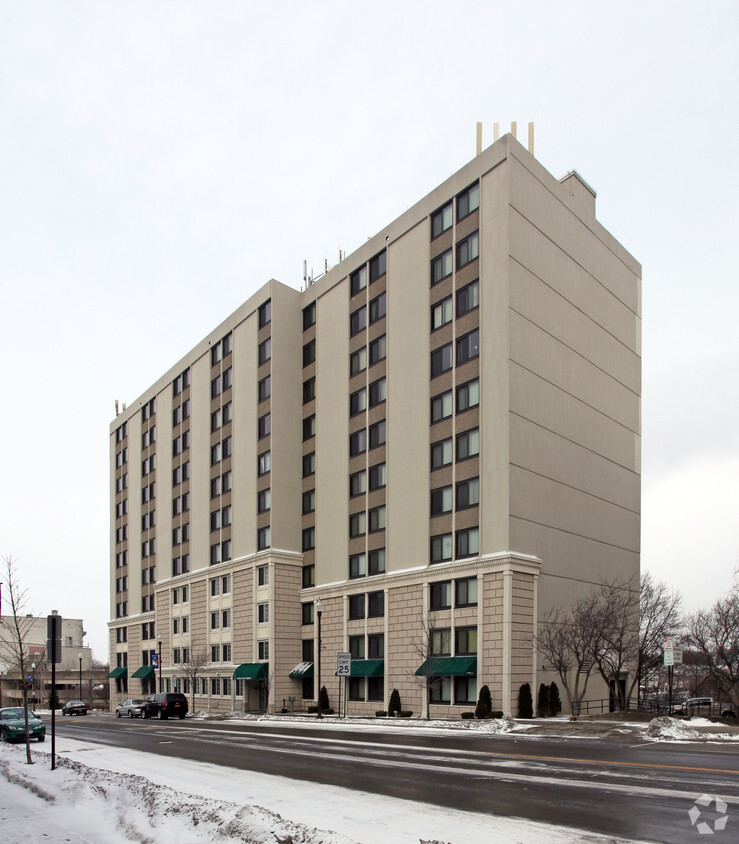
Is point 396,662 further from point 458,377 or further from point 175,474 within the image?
point 175,474

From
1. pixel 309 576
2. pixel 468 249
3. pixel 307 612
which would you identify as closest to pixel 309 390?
pixel 309 576

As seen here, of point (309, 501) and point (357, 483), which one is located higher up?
point (357, 483)

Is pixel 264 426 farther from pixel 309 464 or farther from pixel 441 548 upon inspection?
pixel 441 548

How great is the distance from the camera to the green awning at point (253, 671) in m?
55.5

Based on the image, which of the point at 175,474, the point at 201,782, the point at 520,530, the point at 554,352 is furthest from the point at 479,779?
the point at 175,474

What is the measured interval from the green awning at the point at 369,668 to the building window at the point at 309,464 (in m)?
14.3

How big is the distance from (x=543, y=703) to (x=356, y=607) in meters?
14.7

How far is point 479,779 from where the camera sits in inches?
628

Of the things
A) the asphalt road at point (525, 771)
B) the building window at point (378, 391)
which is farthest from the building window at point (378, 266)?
Answer: the asphalt road at point (525, 771)

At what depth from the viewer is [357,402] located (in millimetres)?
53094

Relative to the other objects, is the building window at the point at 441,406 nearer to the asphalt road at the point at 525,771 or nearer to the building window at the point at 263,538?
the building window at the point at 263,538

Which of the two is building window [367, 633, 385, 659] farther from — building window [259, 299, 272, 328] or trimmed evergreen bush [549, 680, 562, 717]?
building window [259, 299, 272, 328]

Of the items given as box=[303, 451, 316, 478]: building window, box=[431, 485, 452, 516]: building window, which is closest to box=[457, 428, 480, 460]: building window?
box=[431, 485, 452, 516]: building window

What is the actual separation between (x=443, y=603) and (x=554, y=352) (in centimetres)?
1473
